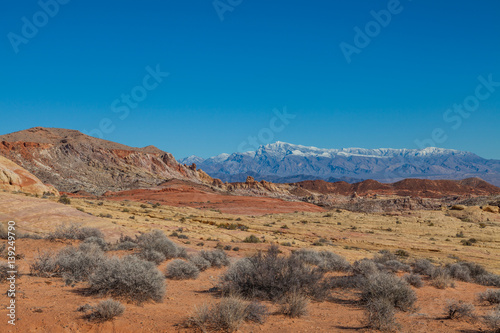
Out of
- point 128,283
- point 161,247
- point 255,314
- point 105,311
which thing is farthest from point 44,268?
point 255,314

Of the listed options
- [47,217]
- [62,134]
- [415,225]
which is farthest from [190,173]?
[47,217]

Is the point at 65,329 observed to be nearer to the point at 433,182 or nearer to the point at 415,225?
the point at 415,225

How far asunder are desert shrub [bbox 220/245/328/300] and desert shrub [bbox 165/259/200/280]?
1946mm

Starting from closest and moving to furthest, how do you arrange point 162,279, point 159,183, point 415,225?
1. point 162,279
2. point 415,225
3. point 159,183

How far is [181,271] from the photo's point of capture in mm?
11273

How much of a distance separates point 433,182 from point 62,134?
144986 mm

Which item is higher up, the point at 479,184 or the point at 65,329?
the point at 479,184

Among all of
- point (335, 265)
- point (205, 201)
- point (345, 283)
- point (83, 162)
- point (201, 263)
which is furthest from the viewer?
point (83, 162)

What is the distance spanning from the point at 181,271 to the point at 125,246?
430cm

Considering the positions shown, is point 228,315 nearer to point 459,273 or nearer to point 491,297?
point 491,297

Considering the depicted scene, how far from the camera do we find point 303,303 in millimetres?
7777

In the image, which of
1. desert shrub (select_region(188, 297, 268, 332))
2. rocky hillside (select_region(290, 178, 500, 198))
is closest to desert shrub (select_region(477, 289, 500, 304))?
desert shrub (select_region(188, 297, 268, 332))

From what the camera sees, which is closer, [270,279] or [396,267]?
[270,279]

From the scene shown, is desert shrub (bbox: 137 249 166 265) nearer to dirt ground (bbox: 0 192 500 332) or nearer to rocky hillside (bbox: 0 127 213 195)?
dirt ground (bbox: 0 192 500 332)
